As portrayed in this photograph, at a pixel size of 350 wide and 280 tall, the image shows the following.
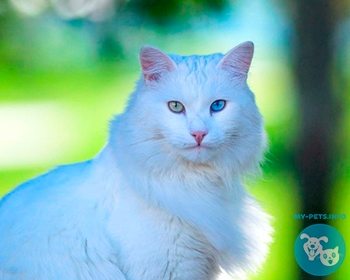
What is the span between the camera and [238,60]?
2107 millimetres

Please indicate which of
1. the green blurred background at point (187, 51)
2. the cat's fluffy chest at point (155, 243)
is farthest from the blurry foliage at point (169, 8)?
the cat's fluffy chest at point (155, 243)

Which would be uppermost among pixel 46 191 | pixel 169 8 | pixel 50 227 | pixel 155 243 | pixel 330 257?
pixel 169 8

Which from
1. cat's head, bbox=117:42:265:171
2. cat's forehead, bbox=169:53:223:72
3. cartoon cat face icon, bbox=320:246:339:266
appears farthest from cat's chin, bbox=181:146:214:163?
cartoon cat face icon, bbox=320:246:339:266

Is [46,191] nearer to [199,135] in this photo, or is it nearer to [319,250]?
[199,135]

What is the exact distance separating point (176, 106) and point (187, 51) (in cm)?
48

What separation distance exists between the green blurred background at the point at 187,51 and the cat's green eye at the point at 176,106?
1.57 ft

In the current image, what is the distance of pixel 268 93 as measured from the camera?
244 cm

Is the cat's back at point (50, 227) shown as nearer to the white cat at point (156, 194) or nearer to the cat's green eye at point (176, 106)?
the white cat at point (156, 194)

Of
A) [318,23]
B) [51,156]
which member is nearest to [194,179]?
[51,156]

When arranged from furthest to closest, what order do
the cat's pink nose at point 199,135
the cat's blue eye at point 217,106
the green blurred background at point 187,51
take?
the green blurred background at point 187,51
the cat's blue eye at point 217,106
the cat's pink nose at point 199,135

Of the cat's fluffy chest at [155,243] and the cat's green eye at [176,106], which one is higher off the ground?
the cat's green eye at [176,106]

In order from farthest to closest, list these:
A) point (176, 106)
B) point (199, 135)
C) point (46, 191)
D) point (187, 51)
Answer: point (187, 51) → point (46, 191) → point (176, 106) → point (199, 135)

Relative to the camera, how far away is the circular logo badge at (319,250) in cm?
254

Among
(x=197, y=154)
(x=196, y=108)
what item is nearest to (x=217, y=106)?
(x=196, y=108)
